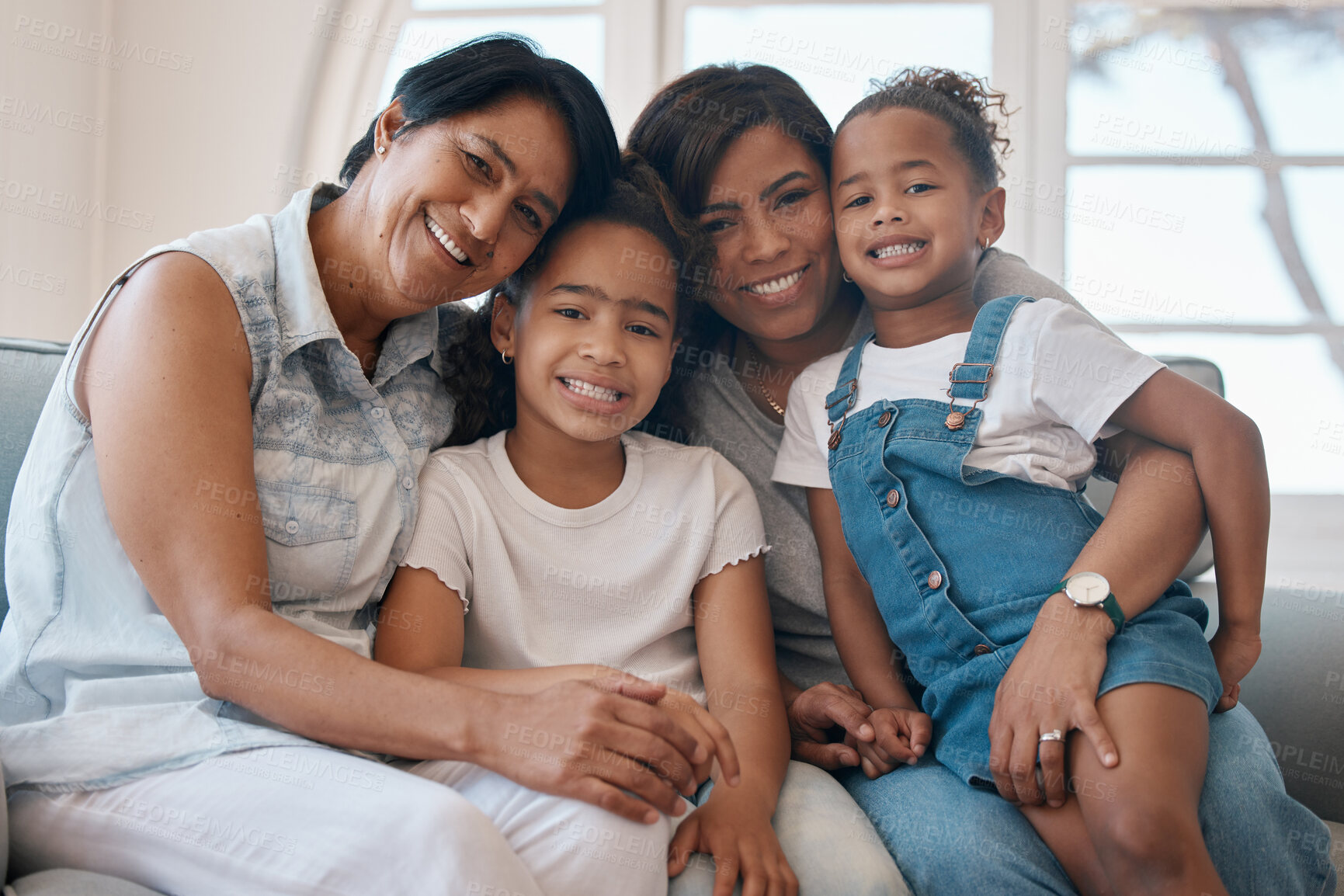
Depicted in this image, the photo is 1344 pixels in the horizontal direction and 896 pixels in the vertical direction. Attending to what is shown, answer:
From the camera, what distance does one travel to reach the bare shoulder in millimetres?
985

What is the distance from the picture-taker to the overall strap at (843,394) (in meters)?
1.38

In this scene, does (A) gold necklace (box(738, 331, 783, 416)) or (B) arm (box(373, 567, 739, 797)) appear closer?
(B) arm (box(373, 567, 739, 797))

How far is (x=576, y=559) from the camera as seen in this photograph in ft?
4.23

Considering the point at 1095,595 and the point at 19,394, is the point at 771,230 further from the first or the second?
the point at 19,394

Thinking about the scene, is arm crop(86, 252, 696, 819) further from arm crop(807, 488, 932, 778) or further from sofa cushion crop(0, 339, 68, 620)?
sofa cushion crop(0, 339, 68, 620)

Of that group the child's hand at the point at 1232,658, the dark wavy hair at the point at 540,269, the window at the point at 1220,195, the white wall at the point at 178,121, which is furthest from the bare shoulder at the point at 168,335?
the window at the point at 1220,195

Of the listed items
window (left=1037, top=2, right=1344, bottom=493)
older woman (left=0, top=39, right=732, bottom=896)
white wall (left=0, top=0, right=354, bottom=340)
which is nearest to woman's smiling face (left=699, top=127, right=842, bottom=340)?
older woman (left=0, top=39, right=732, bottom=896)

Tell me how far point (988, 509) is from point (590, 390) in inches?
21.7

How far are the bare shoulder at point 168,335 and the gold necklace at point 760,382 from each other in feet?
2.57

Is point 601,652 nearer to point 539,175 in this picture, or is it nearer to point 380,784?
point 380,784

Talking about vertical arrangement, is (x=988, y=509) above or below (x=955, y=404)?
below

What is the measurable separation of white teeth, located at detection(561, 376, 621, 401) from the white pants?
54cm

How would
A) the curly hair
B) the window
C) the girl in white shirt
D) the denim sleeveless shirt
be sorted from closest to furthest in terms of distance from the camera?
the denim sleeveless shirt < the girl in white shirt < the curly hair < the window

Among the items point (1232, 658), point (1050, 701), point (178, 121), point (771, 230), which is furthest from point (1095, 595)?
point (178, 121)
